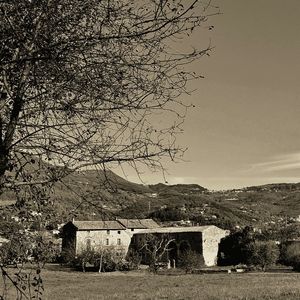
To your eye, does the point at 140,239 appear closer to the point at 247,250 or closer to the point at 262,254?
the point at 247,250

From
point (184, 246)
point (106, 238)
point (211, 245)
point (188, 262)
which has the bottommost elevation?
point (188, 262)

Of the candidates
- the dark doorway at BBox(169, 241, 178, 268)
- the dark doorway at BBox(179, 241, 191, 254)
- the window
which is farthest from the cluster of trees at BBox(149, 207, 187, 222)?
the dark doorway at BBox(179, 241, 191, 254)

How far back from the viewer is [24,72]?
4.01 metres

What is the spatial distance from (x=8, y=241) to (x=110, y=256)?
61.9m

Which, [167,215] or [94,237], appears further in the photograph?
[167,215]

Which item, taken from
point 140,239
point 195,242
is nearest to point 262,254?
point 195,242

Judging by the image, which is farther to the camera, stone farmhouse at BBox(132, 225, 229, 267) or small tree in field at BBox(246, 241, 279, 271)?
stone farmhouse at BBox(132, 225, 229, 267)

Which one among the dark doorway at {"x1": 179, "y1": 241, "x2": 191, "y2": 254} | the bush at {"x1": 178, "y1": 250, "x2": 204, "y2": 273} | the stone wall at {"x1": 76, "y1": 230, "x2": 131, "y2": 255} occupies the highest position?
the stone wall at {"x1": 76, "y1": 230, "x2": 131, "y2": 255}

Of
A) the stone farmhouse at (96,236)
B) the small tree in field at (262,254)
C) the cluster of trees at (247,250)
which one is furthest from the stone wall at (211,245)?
the stone farmhouse at (96,236)

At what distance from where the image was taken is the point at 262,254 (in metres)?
60.7

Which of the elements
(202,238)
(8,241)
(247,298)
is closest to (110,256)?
(202,238)

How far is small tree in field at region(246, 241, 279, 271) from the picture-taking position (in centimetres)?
6016

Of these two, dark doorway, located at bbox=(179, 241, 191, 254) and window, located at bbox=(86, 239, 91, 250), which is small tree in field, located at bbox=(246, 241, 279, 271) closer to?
dark doorway, located at bbox=(179, 241, 191, 254)

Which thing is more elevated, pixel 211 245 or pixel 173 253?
pixel 211 245
